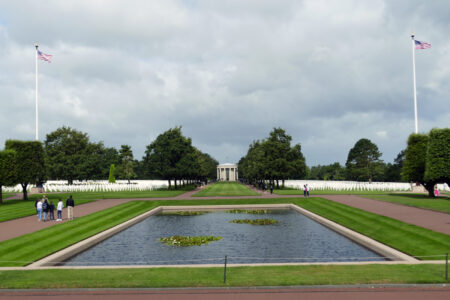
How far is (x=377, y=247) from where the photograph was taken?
19156mm

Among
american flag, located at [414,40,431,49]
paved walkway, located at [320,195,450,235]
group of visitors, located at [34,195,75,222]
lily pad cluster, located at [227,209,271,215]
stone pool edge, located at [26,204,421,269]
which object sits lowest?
lily pad cluster, located at [227,209,271,215]

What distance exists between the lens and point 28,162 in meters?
50.0

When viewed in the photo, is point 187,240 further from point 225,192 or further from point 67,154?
point 67,154

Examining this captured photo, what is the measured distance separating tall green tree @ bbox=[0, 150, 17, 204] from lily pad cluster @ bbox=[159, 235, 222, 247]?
3208cm

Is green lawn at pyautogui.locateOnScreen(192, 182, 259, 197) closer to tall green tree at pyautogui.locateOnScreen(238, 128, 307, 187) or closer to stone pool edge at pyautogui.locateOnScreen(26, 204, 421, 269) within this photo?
tall green tree at pyautogui.locateOnScreen(238, 128, 307, 187)

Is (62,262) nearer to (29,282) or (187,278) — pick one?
(29,282)

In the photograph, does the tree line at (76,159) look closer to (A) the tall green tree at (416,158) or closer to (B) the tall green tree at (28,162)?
(B) the tall green tree at (28,162)

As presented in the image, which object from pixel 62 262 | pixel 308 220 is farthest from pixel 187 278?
pixel 308 220

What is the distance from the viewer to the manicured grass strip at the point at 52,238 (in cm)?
1725

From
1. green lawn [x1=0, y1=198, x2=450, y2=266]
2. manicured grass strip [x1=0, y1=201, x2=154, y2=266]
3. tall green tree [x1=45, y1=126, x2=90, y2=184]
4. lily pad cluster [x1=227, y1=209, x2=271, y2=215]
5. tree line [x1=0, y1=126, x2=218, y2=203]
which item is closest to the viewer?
manicured grass strip [x1=0, y1=201, x2=154, y2=266]

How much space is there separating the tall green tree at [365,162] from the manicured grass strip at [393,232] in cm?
7830

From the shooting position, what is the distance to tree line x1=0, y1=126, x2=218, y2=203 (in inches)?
1917

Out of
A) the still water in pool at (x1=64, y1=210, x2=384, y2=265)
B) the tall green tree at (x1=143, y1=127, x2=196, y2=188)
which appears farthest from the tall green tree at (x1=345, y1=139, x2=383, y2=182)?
the still water in pool at (x1=64, y1=210, x2=384, y2=265)

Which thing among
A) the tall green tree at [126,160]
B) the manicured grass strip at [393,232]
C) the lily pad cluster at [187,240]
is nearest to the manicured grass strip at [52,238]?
the lily pad cluster at [187,240]
